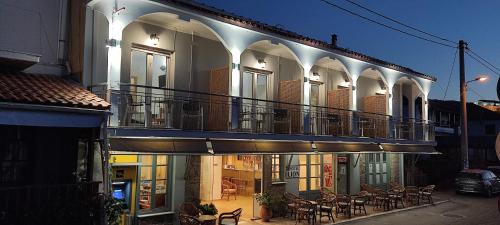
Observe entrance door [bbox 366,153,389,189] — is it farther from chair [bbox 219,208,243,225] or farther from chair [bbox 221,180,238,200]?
chair [bbox 219,208,243,225]

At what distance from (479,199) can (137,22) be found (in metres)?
18.8

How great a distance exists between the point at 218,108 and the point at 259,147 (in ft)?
5.83

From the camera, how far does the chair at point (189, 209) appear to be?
40.2 ft

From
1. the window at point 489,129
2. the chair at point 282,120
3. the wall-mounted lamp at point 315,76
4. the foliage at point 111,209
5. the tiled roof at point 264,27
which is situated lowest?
the foliage at point 111,209

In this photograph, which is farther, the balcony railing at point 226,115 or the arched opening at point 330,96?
the arched opening at point 330,96

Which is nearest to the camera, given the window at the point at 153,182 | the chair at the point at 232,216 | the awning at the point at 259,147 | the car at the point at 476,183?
the chair at the point at 232,216

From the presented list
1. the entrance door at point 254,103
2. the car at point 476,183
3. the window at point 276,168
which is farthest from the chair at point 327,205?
the car at point 476,183

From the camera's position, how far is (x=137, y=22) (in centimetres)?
1261

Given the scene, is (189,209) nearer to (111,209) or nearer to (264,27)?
(111,209)

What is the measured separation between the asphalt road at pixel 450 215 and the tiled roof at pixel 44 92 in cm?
1012

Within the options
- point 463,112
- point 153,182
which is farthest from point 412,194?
point 153,182

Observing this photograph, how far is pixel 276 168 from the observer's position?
1656cm

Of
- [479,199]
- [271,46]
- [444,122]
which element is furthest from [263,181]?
[444,122]

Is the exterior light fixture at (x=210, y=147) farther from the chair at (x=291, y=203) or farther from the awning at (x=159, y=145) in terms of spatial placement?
the chair at (x=291, y=203)
